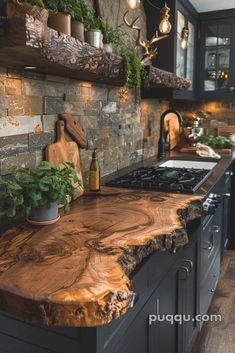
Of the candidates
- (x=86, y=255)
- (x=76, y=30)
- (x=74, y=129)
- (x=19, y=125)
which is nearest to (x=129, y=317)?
(x=86, y=255)

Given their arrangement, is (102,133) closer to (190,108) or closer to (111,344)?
(111,344)

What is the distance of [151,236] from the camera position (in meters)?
1.33

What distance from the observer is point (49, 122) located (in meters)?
1.89

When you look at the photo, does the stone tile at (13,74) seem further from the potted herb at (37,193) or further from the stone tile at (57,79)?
the potted herb at (37,193)

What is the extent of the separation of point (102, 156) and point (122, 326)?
59.3 inches

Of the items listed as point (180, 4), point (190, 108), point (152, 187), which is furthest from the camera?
point (190, 108)

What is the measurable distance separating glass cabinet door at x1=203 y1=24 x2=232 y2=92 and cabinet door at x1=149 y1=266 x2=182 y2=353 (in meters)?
2.99

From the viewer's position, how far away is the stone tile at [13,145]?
1547 mm

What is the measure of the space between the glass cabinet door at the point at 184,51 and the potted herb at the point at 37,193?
7.27 ft

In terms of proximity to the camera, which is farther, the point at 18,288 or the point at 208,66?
the point at 208,66

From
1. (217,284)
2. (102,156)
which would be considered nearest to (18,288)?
(102,156)

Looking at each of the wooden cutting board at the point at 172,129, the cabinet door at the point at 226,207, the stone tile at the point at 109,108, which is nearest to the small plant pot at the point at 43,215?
the stone tile at the point at 109,108

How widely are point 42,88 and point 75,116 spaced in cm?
36

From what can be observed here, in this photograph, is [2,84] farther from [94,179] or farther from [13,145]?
[94,179]
